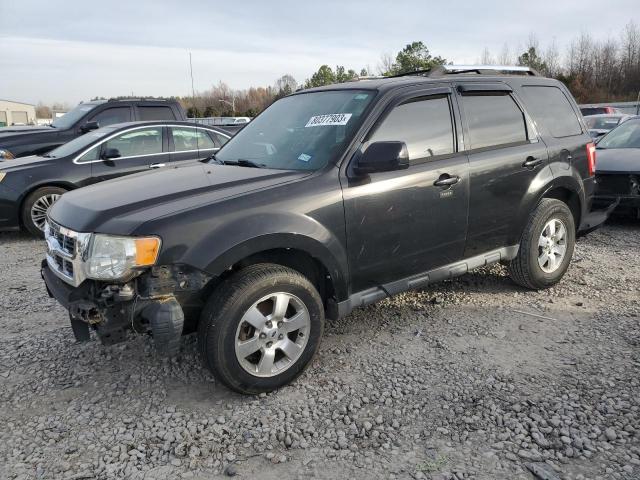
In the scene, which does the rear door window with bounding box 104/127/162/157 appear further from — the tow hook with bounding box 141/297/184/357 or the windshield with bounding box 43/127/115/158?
the tow hook with bounding box 141/297/184/357

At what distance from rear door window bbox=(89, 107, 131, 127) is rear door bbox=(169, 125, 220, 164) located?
2579mm

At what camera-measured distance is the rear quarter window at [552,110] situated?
172 inches

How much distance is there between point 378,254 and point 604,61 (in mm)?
67625

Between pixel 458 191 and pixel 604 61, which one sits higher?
pixel 604 61

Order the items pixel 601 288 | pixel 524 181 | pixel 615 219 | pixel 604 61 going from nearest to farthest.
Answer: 1. pixel 524 181
2. pixel 601 288
3. pixel 615 219
4. pixel 604 61

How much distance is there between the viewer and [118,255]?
2.63 m

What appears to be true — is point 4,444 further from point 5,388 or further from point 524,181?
point 524,181

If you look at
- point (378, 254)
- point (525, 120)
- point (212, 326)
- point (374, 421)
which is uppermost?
point (525, 120)

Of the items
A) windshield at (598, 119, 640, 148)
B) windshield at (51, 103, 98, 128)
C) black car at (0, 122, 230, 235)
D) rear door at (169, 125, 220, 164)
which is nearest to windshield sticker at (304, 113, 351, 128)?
black car at (0, 122, 230, 235)

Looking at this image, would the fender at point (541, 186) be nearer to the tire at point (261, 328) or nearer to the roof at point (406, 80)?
the roof at point (406, 80)

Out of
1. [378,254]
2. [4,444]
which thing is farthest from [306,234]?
[4,444]

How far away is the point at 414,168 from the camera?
11.4 feet

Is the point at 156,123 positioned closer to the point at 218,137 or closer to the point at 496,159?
the point at 218,137

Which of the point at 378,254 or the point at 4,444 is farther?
the point at 378,254
